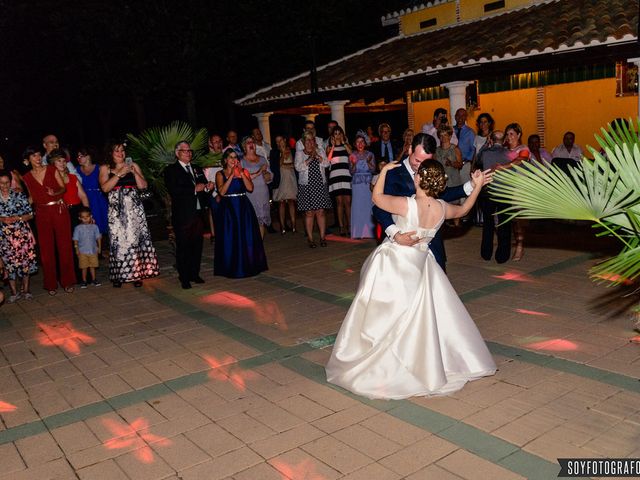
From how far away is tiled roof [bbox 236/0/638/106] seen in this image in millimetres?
11414

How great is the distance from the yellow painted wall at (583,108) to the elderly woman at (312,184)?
24.9ft

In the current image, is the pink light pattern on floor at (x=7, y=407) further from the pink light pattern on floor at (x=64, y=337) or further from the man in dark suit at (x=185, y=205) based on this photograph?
the man in dark suit at (x=185, y=205)

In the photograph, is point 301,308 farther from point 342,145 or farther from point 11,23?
point 11,23

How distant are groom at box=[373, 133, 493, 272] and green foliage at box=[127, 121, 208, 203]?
4.50 m

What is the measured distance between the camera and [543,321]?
6.13 metres

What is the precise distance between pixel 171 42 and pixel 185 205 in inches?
699

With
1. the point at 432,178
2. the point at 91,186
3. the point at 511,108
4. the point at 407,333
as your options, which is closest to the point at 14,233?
the point at 91,186

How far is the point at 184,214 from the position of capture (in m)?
8.22

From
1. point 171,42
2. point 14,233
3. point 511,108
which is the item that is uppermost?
point 171,42

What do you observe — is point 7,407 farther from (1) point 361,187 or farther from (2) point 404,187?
(1) point 361,187

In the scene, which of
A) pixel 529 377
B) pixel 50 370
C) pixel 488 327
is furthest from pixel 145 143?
pixel 529 377

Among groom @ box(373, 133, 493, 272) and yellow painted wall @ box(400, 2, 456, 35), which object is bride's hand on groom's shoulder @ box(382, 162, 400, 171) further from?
yellow painted wall @ box(400, 2, 456, 35)

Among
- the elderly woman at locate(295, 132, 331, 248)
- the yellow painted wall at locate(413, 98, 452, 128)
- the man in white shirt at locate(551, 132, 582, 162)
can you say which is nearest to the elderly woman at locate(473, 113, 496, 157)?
the man in white shirt at locate(551, 132, 582, 162)

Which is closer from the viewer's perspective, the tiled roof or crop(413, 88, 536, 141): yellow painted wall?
the tiled roof
